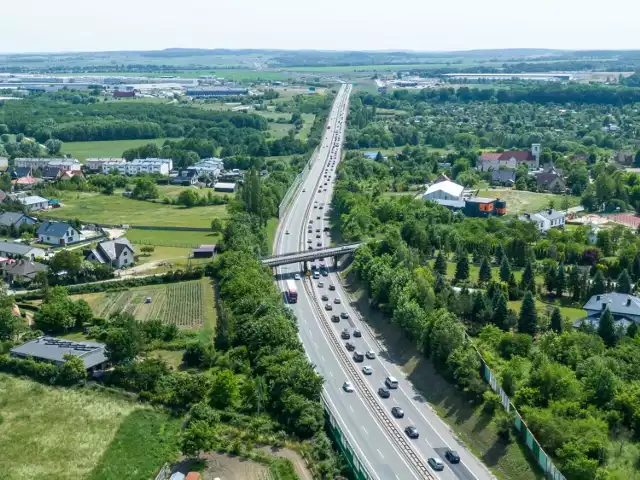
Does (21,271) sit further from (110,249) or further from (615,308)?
(615,308)

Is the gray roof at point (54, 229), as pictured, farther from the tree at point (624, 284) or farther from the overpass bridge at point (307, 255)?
the tree at point (624, 284)

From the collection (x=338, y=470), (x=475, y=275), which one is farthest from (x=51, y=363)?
(x=475, y=275)

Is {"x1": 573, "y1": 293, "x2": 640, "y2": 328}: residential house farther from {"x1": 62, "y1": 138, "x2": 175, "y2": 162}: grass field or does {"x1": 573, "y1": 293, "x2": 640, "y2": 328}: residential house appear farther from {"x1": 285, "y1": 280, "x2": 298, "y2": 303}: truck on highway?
{"x1": 62, "y1": 138, "x2": 175, "y2": 162}: grass field

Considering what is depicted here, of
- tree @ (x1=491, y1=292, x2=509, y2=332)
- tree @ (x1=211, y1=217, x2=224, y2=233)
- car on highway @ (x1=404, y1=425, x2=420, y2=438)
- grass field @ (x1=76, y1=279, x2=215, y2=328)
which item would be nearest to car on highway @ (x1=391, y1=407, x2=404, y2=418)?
car on highway @ (x1=404, y1=425, x2=420, y2=438)

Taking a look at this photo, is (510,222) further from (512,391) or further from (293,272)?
(512,391)

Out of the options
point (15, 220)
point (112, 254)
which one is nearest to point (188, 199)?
point (15, 220)

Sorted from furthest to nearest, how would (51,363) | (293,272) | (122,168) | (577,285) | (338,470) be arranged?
(122,168), (293,272), (577,285), (51,363), (338,470)
